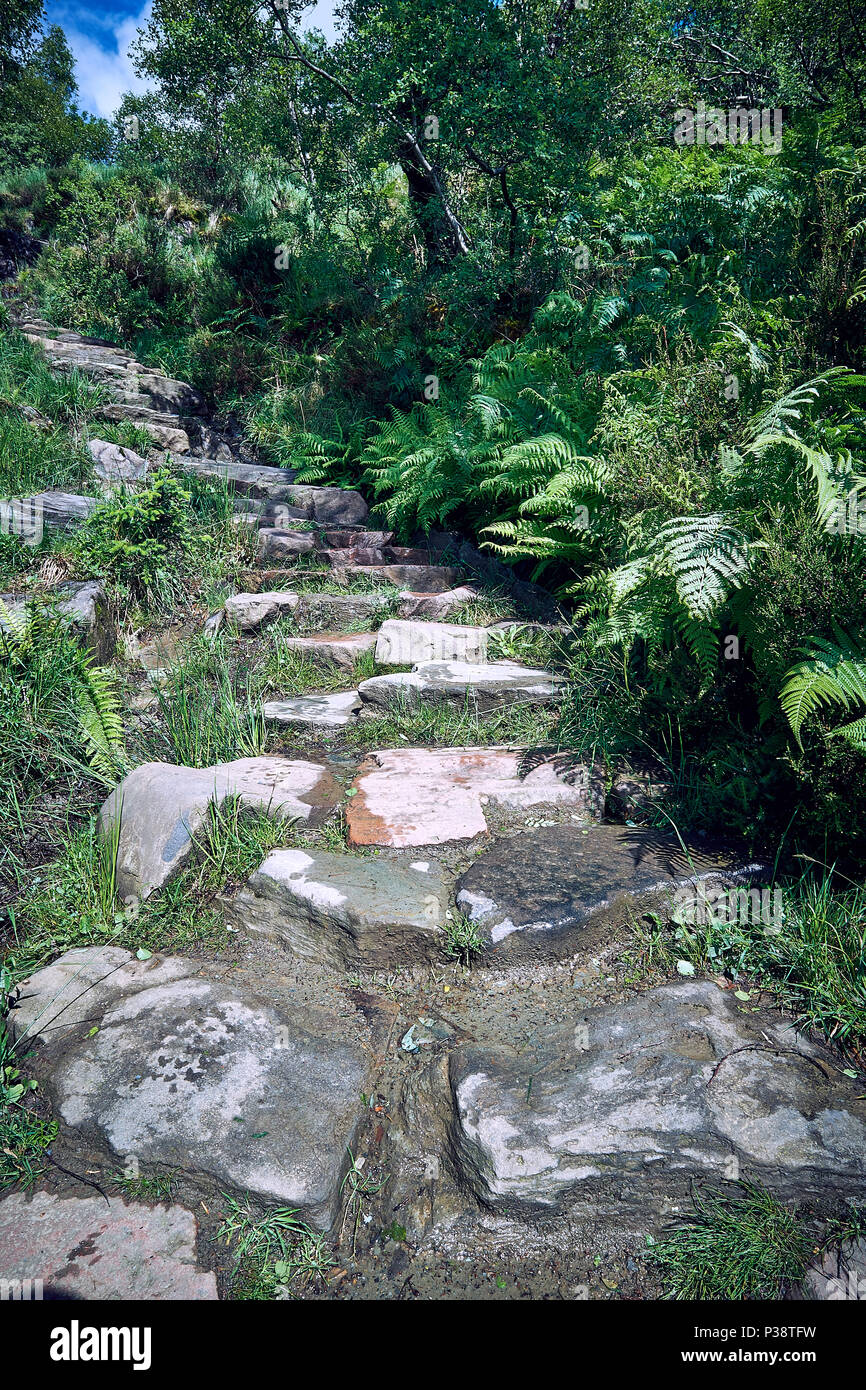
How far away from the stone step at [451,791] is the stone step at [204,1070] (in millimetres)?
797

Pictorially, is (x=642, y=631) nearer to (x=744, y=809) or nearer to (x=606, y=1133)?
(x=744, y=809)

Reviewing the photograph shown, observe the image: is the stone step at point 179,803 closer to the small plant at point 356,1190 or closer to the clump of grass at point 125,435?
the small plant at point 356,1190

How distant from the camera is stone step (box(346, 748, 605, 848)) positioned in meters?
3.14

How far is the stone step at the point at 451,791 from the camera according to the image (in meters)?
3.14

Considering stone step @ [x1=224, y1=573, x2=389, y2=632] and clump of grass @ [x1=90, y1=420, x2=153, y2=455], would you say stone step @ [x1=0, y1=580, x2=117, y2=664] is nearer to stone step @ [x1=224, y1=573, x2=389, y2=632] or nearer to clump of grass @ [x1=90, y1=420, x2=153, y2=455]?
stone step @ [x1=224, y1=573, x2=389, y2=632]

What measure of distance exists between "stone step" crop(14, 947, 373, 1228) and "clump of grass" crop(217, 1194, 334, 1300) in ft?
0.13

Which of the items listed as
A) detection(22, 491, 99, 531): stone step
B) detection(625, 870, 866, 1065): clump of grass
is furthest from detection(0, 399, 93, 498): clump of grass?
detection(625, 870, 866, 1065): clump of grass

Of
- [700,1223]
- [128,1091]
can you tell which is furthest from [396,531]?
[700,1223]

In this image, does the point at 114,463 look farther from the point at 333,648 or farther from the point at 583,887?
the point at 583,887

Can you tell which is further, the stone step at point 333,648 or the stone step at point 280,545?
the stone step at point 280,545

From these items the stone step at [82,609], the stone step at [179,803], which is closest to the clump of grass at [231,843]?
the stone step at [179,803]

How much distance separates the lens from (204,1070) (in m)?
2.20

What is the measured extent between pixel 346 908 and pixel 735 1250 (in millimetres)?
1475
